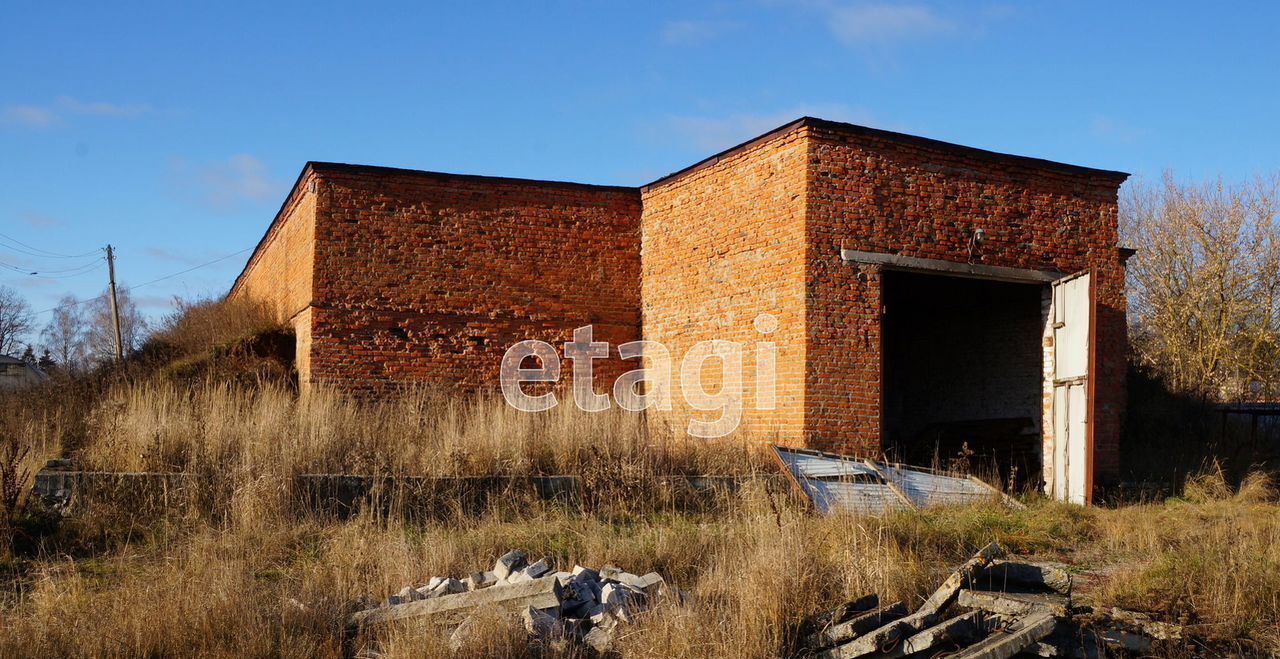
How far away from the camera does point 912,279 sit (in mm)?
15758

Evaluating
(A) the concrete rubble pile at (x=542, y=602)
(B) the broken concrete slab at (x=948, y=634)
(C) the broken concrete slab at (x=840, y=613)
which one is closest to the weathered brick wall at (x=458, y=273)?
(A) the concrete rubble pile at (x=542, y=602)

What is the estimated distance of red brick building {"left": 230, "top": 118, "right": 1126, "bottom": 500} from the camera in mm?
12414

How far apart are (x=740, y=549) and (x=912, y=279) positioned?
367 inches

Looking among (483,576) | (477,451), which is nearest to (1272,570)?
(483,576)

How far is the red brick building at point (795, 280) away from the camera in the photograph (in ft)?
40.7

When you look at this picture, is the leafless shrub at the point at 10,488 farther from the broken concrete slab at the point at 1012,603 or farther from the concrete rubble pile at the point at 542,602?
the broken concrete slab at the point at 1012,603

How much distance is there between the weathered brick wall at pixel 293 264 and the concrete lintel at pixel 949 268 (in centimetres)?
746

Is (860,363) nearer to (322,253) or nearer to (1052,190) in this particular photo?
(1052,190)

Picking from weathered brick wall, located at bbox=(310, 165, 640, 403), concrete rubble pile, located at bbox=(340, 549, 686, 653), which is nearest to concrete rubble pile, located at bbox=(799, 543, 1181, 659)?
concrete rubble pile, located at bbox=(340, 549, 686, 653)

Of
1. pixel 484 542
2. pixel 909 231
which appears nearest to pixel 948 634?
pixel 484 542

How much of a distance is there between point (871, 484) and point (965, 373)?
18.4 feet

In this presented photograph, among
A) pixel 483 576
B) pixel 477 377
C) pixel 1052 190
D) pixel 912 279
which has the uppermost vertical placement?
pixel 1052 190

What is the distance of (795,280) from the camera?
1240cm

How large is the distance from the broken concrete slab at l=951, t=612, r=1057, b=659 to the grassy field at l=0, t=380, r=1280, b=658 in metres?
1.04
